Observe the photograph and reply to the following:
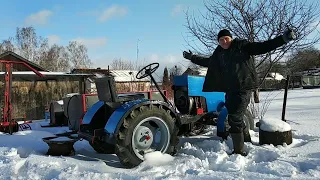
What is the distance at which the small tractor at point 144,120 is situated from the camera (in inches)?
166

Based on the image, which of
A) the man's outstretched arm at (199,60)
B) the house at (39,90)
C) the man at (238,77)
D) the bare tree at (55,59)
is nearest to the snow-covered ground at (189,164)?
the man at (238,77)

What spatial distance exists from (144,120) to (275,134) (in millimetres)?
1917

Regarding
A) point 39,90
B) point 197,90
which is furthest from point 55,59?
point 197,90

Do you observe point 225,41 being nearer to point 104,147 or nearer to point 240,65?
point 240,65

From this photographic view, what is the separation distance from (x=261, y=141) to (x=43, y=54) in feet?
167

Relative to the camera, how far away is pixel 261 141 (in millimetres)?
4938

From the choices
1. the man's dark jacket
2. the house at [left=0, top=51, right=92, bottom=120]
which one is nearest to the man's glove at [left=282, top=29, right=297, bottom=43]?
the man's dark jacket

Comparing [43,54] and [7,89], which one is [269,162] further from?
[43,54]

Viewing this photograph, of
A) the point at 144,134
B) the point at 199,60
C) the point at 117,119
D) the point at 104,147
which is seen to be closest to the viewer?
the point at 117,119

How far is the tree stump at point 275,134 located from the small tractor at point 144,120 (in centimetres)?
58

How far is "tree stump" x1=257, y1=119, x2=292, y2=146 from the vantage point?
4.80 meters

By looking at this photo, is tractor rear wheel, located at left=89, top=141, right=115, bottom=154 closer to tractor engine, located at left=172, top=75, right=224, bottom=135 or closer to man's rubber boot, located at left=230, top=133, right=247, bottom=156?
tractor engine, located at left=172, top=75, right=224, bottom=135

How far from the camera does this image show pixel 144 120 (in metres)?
4.38

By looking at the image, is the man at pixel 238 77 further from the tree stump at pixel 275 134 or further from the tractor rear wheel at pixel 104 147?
the tractor rear wheel at pixel 104 147
